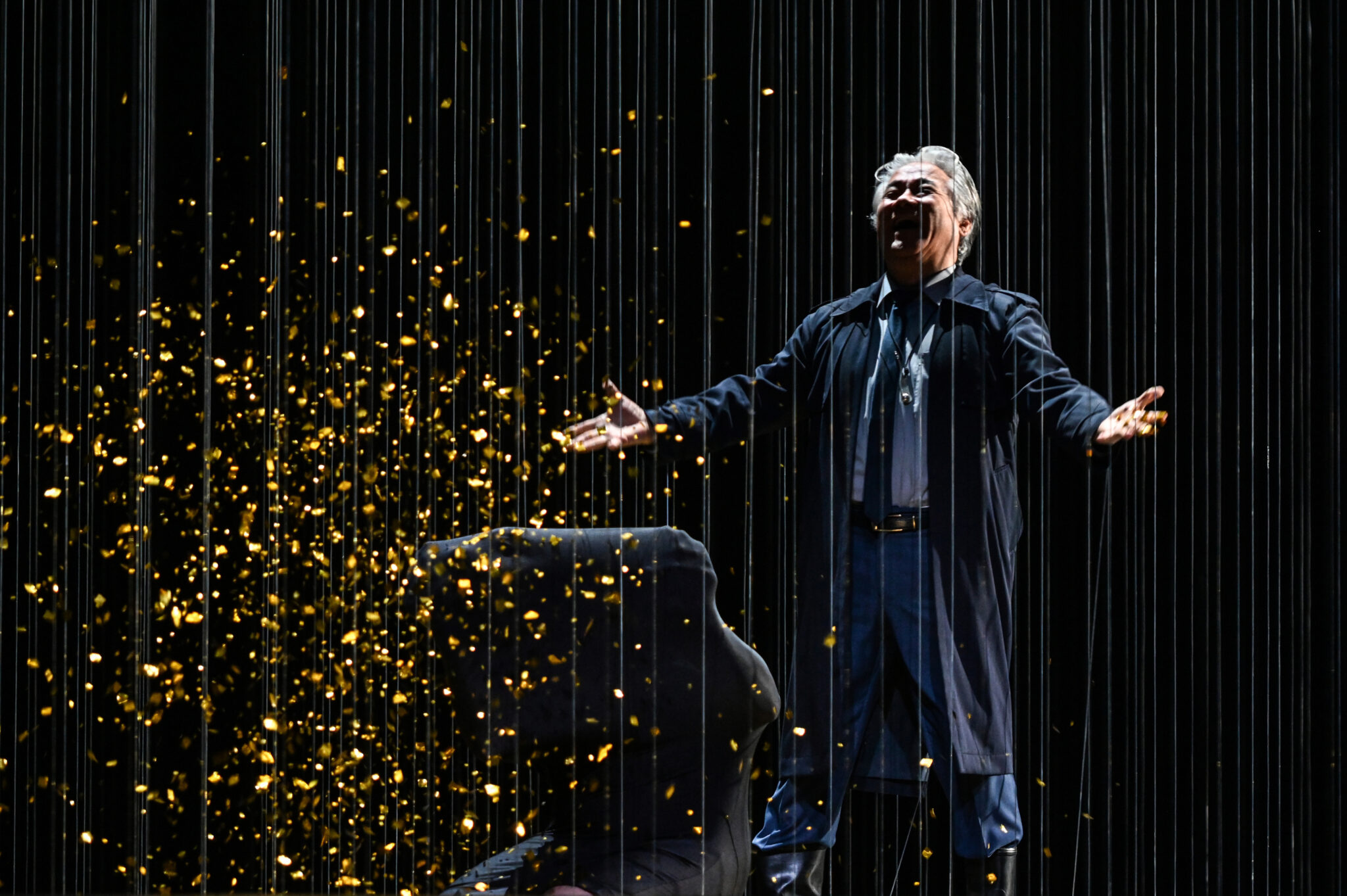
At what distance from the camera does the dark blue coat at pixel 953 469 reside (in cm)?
200

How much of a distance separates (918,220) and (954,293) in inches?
5.1

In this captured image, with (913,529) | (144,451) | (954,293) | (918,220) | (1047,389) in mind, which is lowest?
(913,529)

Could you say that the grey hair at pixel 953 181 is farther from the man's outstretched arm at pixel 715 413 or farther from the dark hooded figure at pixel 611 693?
the dark hooded figure at pixel 611 693

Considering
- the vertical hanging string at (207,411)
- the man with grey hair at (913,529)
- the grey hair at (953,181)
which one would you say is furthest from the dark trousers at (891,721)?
the vertical hanging string at (207,411)

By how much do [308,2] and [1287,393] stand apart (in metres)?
1.93

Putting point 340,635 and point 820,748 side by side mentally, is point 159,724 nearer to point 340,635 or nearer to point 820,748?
point 340,635

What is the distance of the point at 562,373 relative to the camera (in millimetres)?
2402

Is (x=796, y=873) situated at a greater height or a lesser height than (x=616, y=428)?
lesser

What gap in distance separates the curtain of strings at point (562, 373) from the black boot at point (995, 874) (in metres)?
0.35

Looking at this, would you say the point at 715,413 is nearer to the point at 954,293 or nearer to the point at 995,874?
the point at 954,293

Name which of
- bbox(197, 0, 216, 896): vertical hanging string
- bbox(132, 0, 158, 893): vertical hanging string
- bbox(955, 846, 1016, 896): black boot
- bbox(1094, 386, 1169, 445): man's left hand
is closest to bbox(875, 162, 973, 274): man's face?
bbox(1094, 386, 1169, 445): man's left hand

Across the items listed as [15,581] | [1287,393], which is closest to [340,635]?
[15,581]

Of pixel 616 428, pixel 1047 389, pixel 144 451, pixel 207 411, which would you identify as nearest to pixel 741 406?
pixel 616 428

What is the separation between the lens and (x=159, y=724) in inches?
93.2
